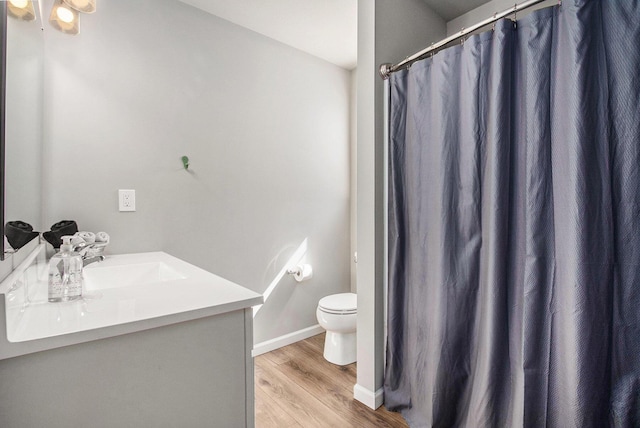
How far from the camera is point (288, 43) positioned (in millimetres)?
2535

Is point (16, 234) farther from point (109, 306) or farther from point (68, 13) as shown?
point (68, 13)

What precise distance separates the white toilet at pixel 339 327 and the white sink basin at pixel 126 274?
3.70 ft

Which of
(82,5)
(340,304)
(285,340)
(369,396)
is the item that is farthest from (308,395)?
(82,5)

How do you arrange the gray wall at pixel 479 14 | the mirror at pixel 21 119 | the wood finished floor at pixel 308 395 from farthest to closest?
the gray wall at pixel 479 14 < the wood finished floor at pixel 308 395 < the mirror at pixel 21 119

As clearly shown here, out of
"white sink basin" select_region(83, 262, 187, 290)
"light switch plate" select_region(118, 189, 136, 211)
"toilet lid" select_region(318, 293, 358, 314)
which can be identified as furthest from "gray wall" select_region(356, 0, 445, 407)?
"light switch plate" select_region(118, 189, 136, 211)

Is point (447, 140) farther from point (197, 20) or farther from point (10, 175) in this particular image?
point (197, 20)

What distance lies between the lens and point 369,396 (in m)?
1.78

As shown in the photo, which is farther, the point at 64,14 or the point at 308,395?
the point at 308,395

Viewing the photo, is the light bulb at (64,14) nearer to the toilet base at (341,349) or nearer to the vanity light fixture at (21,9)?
the vanity light fixture at (21,9)

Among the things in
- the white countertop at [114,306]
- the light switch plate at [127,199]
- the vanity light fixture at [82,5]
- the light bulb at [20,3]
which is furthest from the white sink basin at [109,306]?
→ the vanity light fixture at [82,5]

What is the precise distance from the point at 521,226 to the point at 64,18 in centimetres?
222

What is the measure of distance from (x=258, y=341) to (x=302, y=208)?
108 centimetres

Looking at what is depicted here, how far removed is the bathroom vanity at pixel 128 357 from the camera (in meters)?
0.65

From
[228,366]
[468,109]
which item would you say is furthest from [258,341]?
[468,109]
